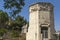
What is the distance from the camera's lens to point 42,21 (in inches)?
890

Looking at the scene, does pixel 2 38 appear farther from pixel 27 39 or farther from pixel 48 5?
pixel 48 5

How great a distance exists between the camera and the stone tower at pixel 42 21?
2250 centimetres

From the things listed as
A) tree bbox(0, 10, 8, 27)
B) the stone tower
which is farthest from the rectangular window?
tree bbox(0, 10, 8, 27)

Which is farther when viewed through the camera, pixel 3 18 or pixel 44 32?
pixel 3 18

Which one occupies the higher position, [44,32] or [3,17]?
[3,17]

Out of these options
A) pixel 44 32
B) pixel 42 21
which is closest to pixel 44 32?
pixel 44 32

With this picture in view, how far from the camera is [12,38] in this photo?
2405cm

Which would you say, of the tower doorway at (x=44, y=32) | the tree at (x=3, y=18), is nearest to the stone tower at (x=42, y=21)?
the tower doorway at (x=44, y=32)

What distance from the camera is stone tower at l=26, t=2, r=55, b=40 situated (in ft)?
73.8

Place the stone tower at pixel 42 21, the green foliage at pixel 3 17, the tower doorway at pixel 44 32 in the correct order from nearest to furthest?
1. the tower doorway at pixel 44 32
2. the stone tower at pixel 42 21
3. the green foliage at pixel 3 17

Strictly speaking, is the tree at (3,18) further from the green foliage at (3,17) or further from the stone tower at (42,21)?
the stone tower at (42,21)

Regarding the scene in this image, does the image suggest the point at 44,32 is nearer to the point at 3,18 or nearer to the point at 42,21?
the point at 42,21

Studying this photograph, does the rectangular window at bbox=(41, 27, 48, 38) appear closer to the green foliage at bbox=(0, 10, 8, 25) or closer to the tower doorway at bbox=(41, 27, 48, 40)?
the tower doorway at bbox=(41, 27, 48, 40)

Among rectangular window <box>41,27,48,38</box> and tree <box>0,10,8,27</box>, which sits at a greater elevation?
tree <box>0,10,8,27</box>
